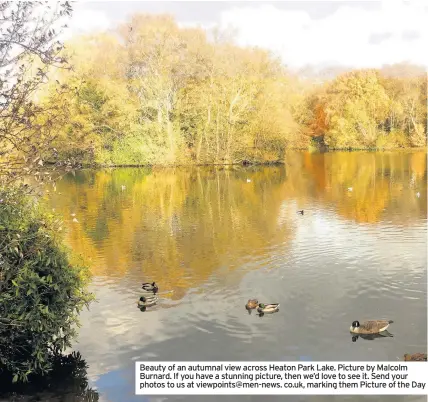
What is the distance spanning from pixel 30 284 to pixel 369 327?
26.6 ft

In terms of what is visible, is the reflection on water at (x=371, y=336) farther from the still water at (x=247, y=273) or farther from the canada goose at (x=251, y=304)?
the canada goose at (x=251, y=304)

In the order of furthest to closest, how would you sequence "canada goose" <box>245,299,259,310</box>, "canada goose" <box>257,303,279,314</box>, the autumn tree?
"canada goose" <box>245,299,259,310</box> → "canada goose" <box>257,303,279,314</box> → the autumn tree

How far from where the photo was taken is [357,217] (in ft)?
90.0

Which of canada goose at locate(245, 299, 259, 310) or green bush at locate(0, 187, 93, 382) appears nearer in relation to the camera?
green bush at locate(0, 187, 93, 382)

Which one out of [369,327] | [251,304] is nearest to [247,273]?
[251,304]

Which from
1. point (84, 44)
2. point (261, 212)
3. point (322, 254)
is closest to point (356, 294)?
point (322, 254)

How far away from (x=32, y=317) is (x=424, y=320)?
9922 mm

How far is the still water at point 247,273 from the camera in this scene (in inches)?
484

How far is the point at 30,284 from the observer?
1020 cm

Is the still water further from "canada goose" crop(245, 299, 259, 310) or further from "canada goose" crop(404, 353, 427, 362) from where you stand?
"canada goose" crop(404, 353, 427, 362)
